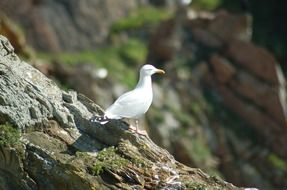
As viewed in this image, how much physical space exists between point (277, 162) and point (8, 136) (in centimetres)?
2412

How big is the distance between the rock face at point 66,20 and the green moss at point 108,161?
27.4 metres

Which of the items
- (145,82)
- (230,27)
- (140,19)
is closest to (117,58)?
(140,19)

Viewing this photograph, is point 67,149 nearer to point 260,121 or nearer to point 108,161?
point 108,161

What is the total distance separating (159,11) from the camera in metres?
50.5

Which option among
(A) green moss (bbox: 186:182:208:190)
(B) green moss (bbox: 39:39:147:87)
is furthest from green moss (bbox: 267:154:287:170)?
(A) green moss (bbox: 186:182:208:190)

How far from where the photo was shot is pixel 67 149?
1745 centimetres

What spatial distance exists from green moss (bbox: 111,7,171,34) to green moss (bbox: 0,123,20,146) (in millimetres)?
30929

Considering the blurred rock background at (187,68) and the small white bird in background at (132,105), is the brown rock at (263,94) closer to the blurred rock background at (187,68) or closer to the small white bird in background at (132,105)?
the blurred rock background at (187,68)

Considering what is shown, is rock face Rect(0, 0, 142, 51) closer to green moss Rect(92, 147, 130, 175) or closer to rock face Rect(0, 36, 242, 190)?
rock face Rect(0, 36, 242, 190)

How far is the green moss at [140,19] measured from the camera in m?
48.5

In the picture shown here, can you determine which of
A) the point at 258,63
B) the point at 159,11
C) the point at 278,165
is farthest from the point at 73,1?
the point at 278,165

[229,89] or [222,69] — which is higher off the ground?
[222,69]

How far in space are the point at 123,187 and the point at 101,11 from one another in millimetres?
32309

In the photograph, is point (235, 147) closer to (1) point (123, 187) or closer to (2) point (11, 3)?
(2) point (11, 3)
